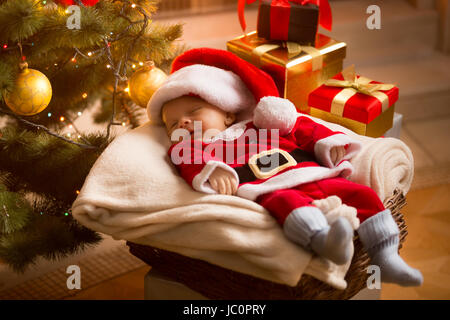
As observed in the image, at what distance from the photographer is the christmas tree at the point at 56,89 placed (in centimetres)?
109

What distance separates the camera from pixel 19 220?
3.76 feet

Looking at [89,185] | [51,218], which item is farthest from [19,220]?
[89,185]

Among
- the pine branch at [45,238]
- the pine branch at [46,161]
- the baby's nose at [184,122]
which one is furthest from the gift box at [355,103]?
the pine branch at [45,238]

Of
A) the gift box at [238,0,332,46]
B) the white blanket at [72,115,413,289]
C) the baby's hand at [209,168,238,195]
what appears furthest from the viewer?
the gift box at [238,0,332,46]

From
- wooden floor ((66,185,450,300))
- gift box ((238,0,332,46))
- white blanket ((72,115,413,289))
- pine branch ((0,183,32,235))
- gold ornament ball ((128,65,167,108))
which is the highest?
gift box ((238,0,332,46))

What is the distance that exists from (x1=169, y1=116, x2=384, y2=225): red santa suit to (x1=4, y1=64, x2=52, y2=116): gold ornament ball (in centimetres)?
31

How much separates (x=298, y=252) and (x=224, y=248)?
13 centimetres

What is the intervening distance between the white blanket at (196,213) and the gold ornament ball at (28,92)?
0.62 feet

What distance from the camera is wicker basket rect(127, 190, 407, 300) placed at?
3.02 feet

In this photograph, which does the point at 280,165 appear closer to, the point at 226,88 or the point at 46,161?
the point at 226,88

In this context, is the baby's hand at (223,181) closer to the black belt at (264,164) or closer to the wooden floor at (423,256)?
the black belt at (264,164)

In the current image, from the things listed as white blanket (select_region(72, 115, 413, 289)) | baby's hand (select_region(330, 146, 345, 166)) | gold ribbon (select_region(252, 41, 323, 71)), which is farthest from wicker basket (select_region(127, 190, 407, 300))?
gold ribbon (select_region(252, 41, 323, 71))

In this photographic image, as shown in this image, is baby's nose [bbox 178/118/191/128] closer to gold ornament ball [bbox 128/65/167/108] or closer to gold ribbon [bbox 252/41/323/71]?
gold ornament ball [bbox 128/65/167/108]
